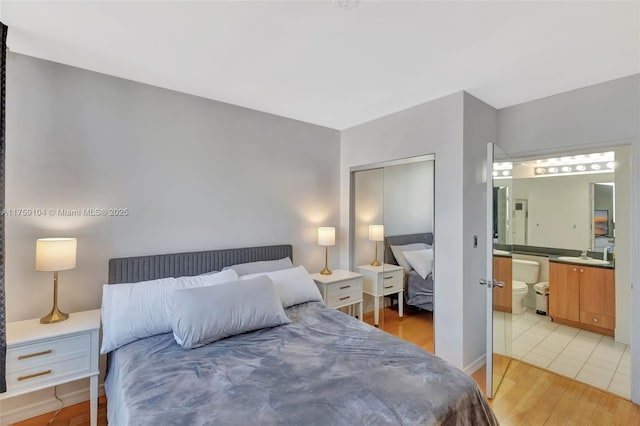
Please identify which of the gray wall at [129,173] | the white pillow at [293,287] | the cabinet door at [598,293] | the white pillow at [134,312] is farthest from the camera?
the cabinet door at [598,293]

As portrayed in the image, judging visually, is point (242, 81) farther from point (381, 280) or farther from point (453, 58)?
point (381, 280)

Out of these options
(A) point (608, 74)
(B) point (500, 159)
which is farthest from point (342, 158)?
(A) point (608, 74)

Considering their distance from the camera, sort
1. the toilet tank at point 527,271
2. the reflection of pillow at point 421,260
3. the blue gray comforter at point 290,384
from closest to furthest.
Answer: the blue gray comforter at point 290,384
the reflection of pillow at point 421,260
the toilet tank at point 527,271

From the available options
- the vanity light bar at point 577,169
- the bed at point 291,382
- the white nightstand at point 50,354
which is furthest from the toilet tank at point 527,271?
the white nightstand at point 50,354

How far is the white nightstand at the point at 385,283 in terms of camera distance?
3.46m

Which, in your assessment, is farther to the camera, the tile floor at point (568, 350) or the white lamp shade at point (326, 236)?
the white lamp shade at point (326, 236)

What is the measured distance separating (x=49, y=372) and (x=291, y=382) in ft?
5.11

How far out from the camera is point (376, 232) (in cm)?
360

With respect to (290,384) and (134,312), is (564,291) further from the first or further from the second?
(134,312)

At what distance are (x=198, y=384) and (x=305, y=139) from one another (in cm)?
273

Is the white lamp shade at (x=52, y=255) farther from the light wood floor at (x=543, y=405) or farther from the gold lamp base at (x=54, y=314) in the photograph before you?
the light wood floor at (x=543, y=405)

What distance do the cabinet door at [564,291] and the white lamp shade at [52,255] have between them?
5007mm

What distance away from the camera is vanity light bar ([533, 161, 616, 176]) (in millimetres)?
3600

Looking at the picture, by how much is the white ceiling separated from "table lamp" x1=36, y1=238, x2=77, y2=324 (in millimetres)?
1299
